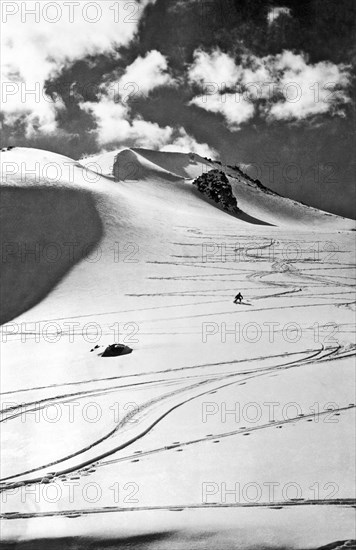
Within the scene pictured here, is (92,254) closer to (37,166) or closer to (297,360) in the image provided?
(37,166)

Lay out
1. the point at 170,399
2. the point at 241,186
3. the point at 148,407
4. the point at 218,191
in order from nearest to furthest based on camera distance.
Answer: the point at 148,407 → the point at 170,399 → the point at 218,191 → the point at 241,186

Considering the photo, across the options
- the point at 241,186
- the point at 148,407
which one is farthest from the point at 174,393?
the point at 241,186

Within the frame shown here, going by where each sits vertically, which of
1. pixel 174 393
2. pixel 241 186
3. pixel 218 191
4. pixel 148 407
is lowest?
pixel 148 407

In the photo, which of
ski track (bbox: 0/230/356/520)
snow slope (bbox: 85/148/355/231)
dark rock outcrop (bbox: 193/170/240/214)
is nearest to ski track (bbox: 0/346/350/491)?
ski track (bbox: 0/230/356/520)

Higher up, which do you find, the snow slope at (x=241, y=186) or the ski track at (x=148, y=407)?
the snow slope at (x=241, y=186)

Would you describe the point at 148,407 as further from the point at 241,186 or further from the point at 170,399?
the point at 241,186

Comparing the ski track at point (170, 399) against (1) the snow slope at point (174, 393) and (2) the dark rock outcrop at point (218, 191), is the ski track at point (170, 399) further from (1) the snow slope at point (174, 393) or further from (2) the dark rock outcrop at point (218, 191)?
(2) the dark rock outcrop at point (218, 191)

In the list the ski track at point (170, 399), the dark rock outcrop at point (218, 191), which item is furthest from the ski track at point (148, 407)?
the dark rock outcrop at point (218, 191)

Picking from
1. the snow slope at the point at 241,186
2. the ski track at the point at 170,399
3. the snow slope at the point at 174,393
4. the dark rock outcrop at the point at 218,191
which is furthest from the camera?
the snow slope at the point at 241,186

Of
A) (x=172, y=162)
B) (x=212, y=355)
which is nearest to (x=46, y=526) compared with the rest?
(x=212, y=355)
